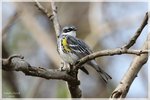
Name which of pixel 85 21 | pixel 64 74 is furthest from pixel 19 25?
pixel 64 74

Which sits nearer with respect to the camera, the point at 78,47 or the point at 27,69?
the point at 27,69

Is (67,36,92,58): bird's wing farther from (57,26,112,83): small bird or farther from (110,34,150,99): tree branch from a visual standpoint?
(110,34,150,99): tree branch

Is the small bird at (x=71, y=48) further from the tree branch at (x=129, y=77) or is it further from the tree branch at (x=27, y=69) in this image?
the tree branch at (x=129, y=77)

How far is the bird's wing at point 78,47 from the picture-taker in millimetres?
2776

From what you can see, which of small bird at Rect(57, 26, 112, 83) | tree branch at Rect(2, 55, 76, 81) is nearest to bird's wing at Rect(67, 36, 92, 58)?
small bird at Rect(57, 26, 112, 83)

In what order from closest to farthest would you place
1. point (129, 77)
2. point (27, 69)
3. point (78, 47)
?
point (27, 69) < point (129, 77) < point (78, 47)

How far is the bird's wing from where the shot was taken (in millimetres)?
2776

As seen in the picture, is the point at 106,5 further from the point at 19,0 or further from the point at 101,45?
the point at 19,0

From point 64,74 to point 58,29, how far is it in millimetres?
537

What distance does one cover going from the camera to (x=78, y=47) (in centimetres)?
287

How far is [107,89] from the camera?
4445 millimetres

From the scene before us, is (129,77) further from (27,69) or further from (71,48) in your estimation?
(71,48)

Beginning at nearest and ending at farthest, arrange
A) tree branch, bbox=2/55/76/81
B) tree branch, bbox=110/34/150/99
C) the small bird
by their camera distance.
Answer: tree branch, bbox=2/55/76/81
tree branch, bbox=110/34/150/99
the small bird

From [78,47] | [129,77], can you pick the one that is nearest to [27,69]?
[129,77]
